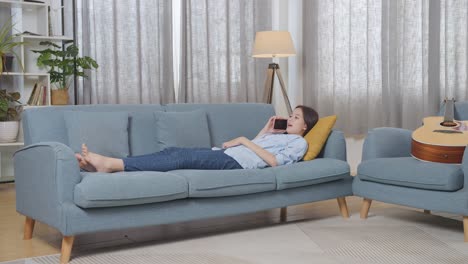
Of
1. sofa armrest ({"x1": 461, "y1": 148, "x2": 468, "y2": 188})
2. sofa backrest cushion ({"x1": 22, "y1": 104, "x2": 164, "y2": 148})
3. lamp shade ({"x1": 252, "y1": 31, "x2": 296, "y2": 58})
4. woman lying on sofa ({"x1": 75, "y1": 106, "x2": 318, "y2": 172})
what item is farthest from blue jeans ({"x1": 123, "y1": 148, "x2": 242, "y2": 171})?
lamp shade ({"x1": 252, "y1": 31, "x2": 296, "y2": 58})

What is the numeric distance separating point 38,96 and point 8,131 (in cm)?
38

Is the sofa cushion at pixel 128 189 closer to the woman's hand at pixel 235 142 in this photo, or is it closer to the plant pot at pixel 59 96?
the woman's hand at pixel 235 142

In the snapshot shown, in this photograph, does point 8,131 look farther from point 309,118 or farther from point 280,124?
point 309,118

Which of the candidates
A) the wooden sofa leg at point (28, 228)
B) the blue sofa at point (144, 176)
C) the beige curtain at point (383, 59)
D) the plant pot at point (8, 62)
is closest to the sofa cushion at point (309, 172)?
the blue sofa at point (144, 176)

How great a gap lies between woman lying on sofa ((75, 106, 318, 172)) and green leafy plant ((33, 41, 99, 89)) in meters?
1.99

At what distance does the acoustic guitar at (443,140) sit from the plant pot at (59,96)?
117 inches

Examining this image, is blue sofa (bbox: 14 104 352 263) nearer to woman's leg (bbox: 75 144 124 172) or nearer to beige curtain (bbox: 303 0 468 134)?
woman's leg (bbox: 75 144 124 172)

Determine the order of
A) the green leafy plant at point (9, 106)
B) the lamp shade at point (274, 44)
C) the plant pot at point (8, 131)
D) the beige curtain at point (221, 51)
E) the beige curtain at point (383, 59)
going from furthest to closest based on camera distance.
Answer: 1. the beige curtain at point (221, 51)
2. the lamp shade at point (274, 44)
3. the plant pot at point (8, 131)
4. the green leafy plant at point (9, 106)
5. the beige curtain at point (383, 59)

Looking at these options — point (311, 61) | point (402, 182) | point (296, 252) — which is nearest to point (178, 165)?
point (296, 252)

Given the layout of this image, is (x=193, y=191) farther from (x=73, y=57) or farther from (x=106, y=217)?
(x=73, y=57)

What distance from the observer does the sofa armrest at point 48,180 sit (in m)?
2.96

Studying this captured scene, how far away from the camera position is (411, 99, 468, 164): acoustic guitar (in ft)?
11.6

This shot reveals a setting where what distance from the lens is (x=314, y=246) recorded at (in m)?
3.24

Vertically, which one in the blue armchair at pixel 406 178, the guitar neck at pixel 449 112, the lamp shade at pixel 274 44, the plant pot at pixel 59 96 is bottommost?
the blue armchair at pixel 406 178
